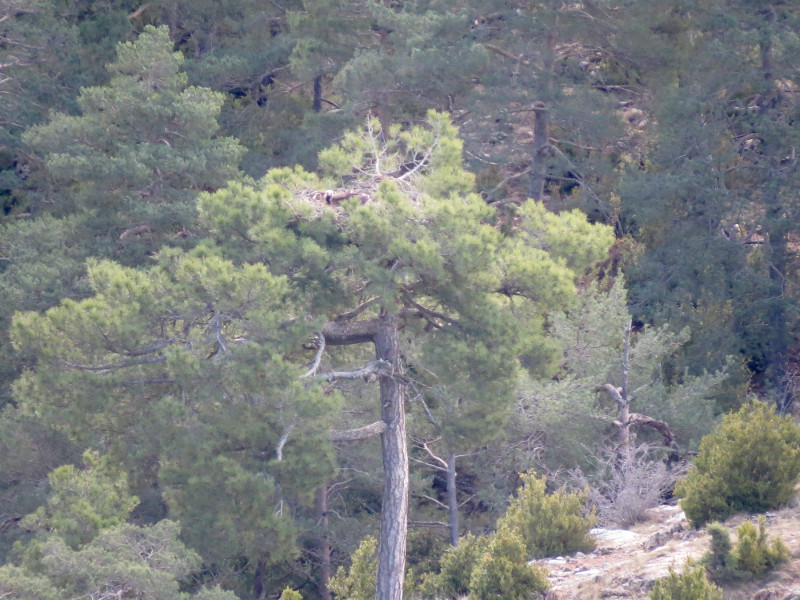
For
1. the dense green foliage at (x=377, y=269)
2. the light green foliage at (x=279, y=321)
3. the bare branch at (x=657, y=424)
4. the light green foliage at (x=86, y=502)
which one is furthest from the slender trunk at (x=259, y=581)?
the bare branch at (x=657, y=424)

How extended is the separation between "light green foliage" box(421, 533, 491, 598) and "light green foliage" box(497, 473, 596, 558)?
430 millimetres

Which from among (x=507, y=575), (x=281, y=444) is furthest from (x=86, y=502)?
(x=507, y=575)

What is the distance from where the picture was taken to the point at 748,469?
8.13 metres

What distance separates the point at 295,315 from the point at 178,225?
293 inches

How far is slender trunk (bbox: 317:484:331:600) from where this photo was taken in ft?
47.7

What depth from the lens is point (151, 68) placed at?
52.2 ft

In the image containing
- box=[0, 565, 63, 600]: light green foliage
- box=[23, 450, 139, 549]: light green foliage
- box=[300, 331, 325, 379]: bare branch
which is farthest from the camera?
box=[23, 450, 139, 549]: light green foliage

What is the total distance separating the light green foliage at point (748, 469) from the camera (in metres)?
7.95

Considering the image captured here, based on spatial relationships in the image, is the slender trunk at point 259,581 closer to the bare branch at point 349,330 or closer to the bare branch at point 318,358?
the bare branch at point 349,330

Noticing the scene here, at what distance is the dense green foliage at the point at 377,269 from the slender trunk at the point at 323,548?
98 millimetres

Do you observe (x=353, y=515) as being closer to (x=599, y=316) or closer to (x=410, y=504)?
(x=410, y=504)

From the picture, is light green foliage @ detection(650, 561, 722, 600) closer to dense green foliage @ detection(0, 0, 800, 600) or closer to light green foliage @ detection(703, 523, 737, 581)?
light green foliage @ detection(703, 523, 737, 581)

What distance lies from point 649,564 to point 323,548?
7.95 metres

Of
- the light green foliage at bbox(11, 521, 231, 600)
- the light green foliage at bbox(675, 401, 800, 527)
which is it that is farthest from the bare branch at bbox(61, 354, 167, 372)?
the light green foliage at bbox(675, 401, 800, 527)
